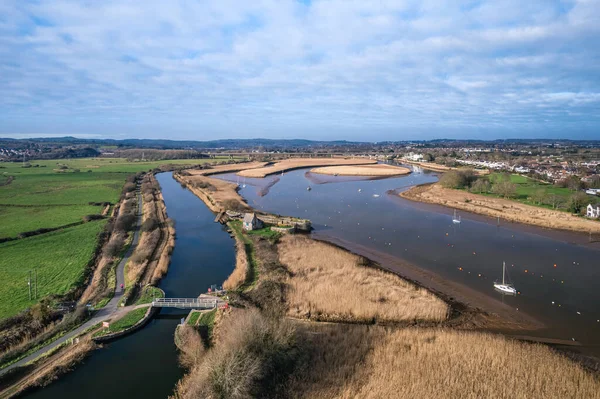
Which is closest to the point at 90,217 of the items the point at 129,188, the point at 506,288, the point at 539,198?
the point at 129,188

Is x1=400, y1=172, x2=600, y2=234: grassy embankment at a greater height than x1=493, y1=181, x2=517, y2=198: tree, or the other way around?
x1=493, y1=181, x2=517, y2=198: tree

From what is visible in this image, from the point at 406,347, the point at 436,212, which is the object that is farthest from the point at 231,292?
the point at 436,212

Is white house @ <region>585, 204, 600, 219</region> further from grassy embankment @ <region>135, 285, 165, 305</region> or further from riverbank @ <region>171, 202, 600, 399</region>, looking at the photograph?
grassy embankment @ <region>135, 285, 165, 305</region>

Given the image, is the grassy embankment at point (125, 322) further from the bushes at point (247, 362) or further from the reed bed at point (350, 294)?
the reed bed at point (350, 294)

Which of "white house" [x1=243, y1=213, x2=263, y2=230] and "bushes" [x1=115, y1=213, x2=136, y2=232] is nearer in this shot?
"white house" [x1=243, y1=213, x2=263, y2=230]

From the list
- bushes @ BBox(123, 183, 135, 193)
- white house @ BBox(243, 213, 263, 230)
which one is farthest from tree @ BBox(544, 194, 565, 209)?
bushes @ BBox(123, 183, 135, 193)

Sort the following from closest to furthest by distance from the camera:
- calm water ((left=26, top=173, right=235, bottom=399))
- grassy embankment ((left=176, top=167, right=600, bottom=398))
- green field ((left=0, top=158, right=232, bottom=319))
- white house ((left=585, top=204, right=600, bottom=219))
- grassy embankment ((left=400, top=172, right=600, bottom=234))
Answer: grassy embankment ((left=176, top=167, right=600, bottom=398))
calm water ((left=26, top=173, right=235, bottom=399))
green field ((left=0, top=158, right=232, bottom=319))
grassy embankment ((left=400, top=172, right=600, bottom=234))
white house ((left=585, top=204, right=600, bottom=219))

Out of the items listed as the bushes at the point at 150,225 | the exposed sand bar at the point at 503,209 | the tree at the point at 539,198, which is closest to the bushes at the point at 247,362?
the bushes at the point at 150,225
